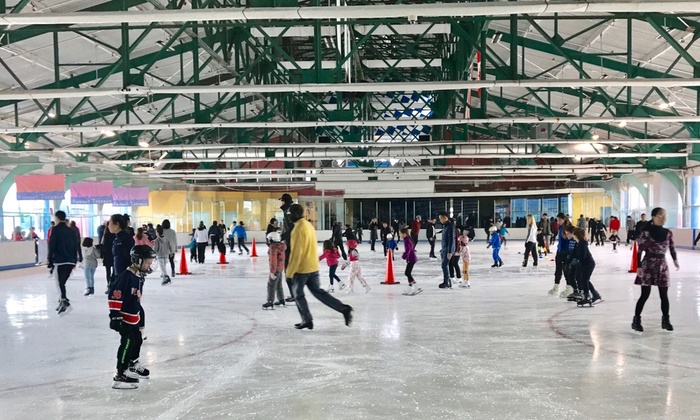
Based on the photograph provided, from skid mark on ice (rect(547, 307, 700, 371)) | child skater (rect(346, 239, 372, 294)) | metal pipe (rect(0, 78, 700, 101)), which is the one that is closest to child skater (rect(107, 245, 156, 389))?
skid mark on ice (rect(547, 307, 700, 371))

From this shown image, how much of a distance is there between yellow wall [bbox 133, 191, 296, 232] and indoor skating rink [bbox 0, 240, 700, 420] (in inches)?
1129

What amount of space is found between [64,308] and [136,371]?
584 cm

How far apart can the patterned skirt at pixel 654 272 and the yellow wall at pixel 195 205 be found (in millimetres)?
32773

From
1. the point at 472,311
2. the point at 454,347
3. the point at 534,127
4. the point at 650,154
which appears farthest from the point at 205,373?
the point at 534,127

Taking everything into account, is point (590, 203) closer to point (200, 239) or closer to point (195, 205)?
point (195, 205)

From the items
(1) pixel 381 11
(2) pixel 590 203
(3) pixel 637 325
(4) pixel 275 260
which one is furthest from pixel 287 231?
(2) pixel 590 203

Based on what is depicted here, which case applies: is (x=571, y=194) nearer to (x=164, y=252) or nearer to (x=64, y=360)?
(x=164, y=252)

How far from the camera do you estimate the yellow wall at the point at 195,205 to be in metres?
40.5

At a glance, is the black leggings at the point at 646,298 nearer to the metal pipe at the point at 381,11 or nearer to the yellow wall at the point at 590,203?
the metal pipe at the point at 381,11

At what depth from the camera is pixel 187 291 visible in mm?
14820

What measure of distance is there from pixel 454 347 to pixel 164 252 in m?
11.0

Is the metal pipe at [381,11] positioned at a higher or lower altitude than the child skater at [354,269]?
higher

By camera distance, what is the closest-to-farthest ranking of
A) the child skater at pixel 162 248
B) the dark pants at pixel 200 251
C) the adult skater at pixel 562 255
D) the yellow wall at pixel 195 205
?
the adult skater at pixel 562 255
the child skater at pixel 162 248
the dark pants at pixel 200 251
the yellow wall at pixel 195 205

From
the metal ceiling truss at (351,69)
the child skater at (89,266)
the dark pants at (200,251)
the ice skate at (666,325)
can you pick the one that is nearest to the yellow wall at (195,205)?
the metal ceiling truss at (351,69)
